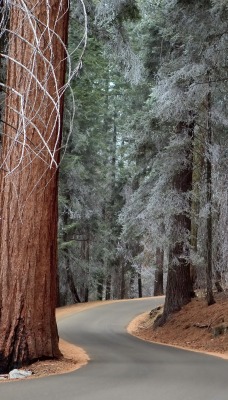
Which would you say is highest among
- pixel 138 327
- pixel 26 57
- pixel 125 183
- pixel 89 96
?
pixel 89 96

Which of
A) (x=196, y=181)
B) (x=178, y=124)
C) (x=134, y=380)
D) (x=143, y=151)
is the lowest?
(x=134, y=380)

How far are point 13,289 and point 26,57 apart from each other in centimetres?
318

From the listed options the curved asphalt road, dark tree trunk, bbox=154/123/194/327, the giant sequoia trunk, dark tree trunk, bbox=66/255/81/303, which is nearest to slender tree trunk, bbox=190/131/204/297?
dark tree trunk, bbox=154/123/194/327

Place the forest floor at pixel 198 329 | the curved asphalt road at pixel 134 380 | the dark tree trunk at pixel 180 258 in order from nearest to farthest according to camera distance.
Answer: the curved asphalt road at pixel 134 380 < the forest floor at pixel 198 329 < the dark tree trunk at pixel 180 258

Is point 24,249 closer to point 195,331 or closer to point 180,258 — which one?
point 195,331

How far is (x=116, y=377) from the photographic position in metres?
6.11

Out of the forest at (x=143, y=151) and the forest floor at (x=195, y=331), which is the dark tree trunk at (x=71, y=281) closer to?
the forest at (x=143, y=151)

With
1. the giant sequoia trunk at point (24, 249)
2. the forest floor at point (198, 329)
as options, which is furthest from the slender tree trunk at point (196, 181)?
the giant sequoia trunk at point (24, 249)

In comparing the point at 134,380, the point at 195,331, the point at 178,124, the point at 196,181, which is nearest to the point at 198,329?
the point at 195,331

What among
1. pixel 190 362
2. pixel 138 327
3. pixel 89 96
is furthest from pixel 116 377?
pixel 89 96

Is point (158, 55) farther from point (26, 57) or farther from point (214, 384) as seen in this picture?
point (214, 384)

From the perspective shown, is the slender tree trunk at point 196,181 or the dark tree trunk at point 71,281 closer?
the slender tree trunk at point 196,181

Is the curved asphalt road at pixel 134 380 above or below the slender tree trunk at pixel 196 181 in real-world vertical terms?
below

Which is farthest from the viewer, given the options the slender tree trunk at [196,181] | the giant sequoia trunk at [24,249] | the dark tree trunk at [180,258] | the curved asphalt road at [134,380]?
the dark tree trunk at [180,258]
